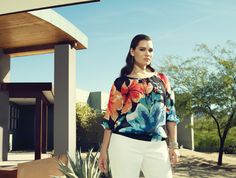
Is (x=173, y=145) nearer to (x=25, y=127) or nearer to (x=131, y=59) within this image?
(x=131, y=59)

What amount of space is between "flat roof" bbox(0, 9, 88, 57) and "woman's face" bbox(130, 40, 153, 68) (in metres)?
6.47

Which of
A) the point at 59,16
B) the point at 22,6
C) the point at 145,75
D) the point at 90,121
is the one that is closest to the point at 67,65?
the point at 59,16

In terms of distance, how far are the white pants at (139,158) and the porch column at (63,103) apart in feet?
27.7

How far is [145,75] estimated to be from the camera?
2.63m

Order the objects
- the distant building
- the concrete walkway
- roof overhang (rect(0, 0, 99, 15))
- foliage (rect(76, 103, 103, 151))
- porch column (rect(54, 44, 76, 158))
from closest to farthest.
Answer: roof overhang (rect(0, 0, 99, 15)) < porch column (rect(54, 44, 76, 158)) < the concrete walkway < foliage (rect(76, 103, 103, 151)) < the distant building

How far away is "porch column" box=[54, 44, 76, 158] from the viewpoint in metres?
10.7

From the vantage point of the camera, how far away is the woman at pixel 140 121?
94.2 inches

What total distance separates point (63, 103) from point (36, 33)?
7.03ft

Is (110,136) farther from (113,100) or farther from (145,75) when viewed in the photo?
(145,75)

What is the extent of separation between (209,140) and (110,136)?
24.1m

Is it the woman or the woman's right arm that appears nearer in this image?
the woman

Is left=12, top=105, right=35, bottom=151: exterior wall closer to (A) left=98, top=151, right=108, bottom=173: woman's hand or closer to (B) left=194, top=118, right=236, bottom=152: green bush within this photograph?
(B) left=194, top=118, right=236, bottom=152: green bush

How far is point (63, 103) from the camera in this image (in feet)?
35.5

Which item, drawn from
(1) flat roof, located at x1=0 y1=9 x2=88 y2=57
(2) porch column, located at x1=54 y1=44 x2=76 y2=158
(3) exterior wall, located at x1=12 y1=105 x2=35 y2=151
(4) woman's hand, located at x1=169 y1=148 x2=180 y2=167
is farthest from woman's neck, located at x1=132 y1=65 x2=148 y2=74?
(3) exterior wall, located at x1=12 y1=105 x2=35 y2=151
